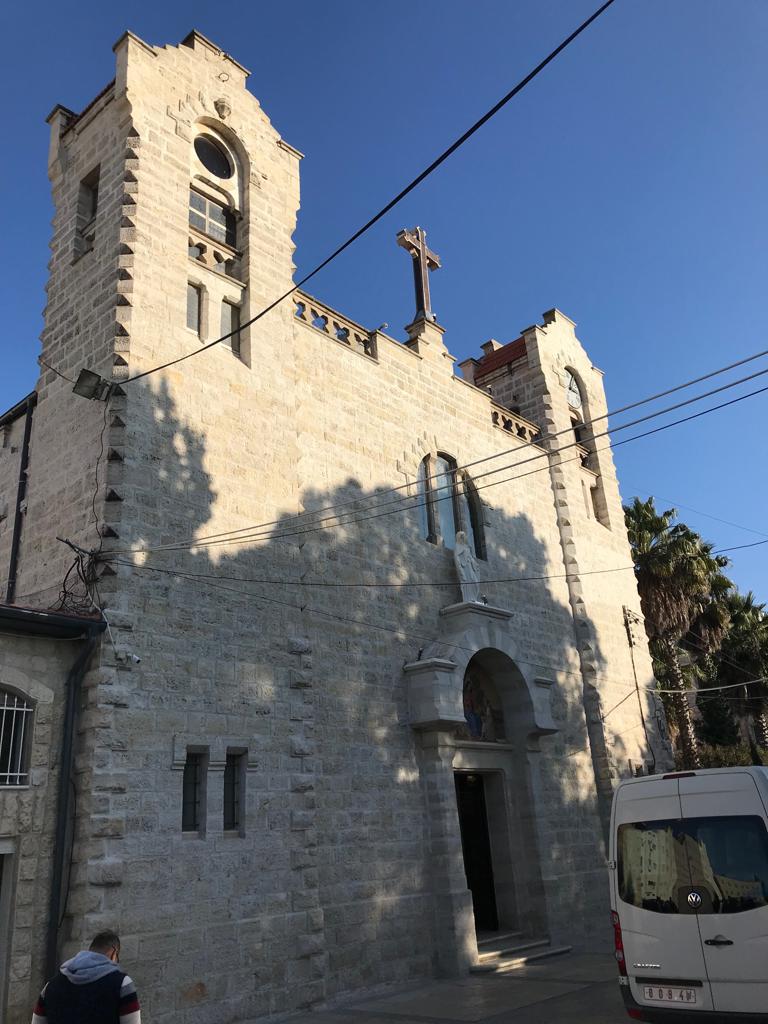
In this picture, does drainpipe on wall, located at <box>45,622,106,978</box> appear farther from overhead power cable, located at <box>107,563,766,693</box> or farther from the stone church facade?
overhead power cable, located at <box>107,563,766,693</box>

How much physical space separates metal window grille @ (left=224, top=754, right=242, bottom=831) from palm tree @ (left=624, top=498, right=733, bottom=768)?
55.4ft

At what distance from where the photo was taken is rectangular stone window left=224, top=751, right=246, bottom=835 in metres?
9.68

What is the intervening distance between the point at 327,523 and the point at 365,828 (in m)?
4.39

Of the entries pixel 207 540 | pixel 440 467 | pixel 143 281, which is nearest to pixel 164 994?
pixel 207 540

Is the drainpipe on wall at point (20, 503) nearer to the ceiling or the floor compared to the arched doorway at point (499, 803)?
nearer to the ceiling

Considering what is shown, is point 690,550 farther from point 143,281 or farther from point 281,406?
point 143,281

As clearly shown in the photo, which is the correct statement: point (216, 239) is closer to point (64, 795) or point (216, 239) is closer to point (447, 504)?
point (447, 504)

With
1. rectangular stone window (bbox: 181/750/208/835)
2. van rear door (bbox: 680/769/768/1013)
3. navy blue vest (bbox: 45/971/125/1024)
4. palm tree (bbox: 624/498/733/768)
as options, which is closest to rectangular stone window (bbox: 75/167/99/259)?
rectangular stone window (bbox: 181/750/208/835)

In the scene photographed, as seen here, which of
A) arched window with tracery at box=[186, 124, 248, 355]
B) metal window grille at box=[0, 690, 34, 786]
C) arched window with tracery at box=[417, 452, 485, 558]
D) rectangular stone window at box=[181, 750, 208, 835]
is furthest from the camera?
arched window with tracery at box=[417, 452, 485, 558]

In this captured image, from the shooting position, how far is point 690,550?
24.7 meters

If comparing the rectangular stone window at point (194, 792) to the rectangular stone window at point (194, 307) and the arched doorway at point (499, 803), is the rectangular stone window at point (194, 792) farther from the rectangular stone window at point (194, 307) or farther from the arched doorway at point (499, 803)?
the rectangular stone window at point (194, 307)

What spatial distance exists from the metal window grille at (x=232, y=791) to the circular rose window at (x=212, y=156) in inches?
350

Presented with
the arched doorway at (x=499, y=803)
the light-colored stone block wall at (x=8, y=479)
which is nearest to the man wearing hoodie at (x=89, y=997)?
the light-colored stone block wall at (x=8, y=479)

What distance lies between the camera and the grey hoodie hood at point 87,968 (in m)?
4.55
